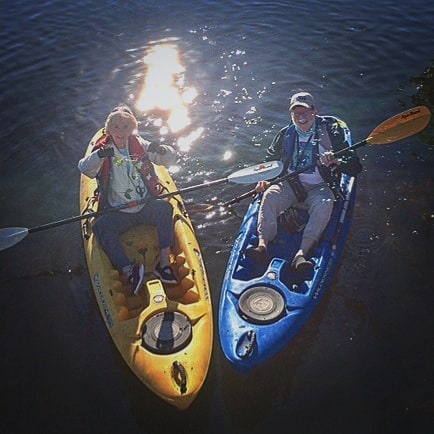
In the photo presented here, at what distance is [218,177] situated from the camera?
743 cm

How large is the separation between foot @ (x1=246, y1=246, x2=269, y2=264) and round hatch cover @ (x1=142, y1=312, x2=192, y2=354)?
3.71 feet

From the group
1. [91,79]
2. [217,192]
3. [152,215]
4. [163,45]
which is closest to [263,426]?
[152,215]

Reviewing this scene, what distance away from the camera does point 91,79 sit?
10.2 metres

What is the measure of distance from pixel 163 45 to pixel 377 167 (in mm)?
6222

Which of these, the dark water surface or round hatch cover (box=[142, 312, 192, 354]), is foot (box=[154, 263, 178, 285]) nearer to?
round hatch cover (box=[142, 312, 192, 354])

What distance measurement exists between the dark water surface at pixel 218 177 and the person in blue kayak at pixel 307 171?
35.8 inches

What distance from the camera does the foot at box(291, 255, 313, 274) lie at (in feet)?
16.4

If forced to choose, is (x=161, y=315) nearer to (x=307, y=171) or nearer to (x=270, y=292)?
(x=270, y=292)

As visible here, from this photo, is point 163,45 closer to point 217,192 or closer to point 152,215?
point 217,192

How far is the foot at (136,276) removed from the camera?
4.93 metres

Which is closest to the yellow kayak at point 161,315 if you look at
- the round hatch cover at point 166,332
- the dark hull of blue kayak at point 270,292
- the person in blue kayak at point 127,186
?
the round hatch cover at point 166,332

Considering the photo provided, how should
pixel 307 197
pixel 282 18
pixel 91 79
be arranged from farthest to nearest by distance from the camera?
pixel 282 18 → pixel 91 79 → pixel 307 197

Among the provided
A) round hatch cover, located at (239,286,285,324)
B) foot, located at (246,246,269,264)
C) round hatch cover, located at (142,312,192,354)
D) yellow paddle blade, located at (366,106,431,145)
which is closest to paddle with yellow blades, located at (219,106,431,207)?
yellow paddle blade, located at (366,106,431,145)

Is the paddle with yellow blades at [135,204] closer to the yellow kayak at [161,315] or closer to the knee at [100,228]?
the knee at [100,228]
